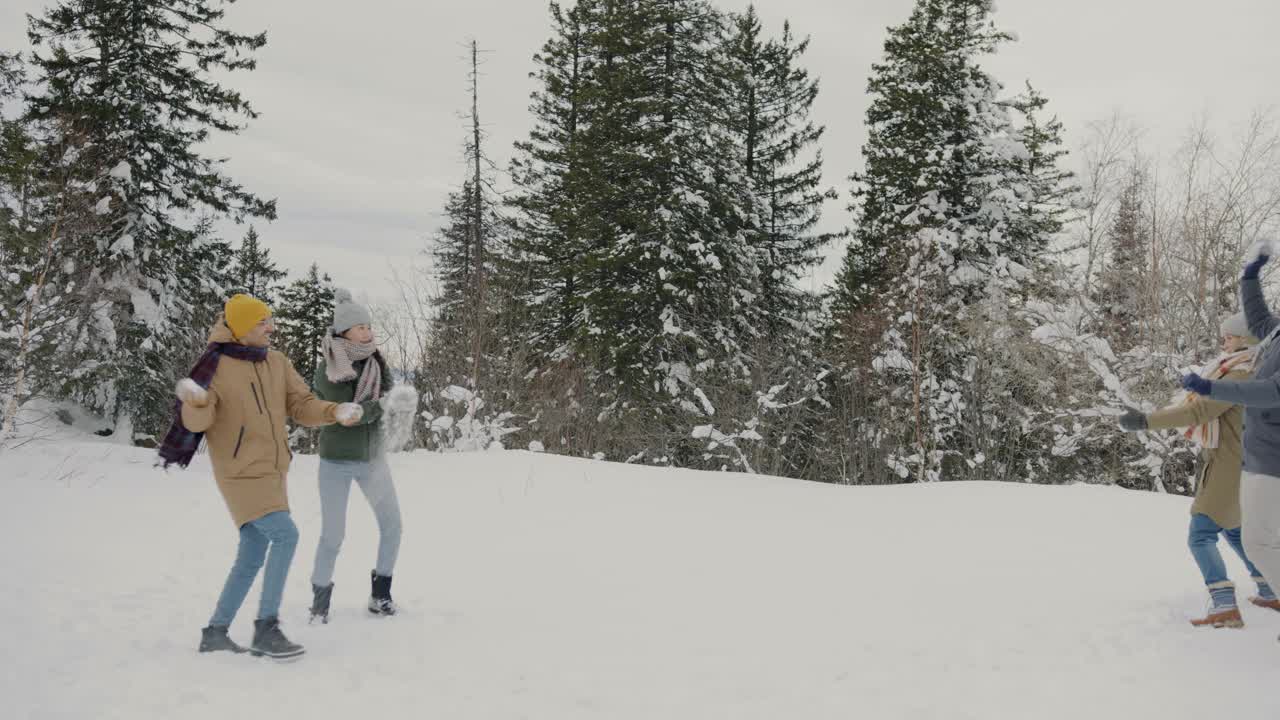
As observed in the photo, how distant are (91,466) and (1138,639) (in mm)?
12622

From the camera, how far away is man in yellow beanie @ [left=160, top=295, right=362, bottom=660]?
4.09 metres

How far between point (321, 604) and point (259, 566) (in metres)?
0.69

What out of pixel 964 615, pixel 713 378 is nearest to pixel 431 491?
pixel 964 615

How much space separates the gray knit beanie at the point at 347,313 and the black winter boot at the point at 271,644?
67.3 inches

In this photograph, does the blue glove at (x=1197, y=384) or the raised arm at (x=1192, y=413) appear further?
the raised arm at (x=1192, y=413)

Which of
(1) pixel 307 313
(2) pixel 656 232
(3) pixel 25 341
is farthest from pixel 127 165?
(1) pixel 307 313

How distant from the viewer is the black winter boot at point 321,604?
4762 mm

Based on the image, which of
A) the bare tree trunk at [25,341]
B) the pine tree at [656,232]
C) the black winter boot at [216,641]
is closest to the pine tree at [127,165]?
the bare tree trunk at [25,341]

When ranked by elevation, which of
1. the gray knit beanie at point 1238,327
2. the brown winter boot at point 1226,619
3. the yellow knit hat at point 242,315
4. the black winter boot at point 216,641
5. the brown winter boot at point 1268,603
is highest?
the gray knit beanie at point 1238,327

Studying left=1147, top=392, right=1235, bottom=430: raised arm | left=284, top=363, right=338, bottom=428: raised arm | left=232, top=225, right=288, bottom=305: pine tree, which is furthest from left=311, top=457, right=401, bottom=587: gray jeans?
left=232, top=225, right=288, bottom=305: pine tree

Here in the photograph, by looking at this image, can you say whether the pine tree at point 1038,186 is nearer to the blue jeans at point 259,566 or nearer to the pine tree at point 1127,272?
the pine tree at point 1127,272

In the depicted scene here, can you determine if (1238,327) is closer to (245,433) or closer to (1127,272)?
(245,433)

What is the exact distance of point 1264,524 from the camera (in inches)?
152

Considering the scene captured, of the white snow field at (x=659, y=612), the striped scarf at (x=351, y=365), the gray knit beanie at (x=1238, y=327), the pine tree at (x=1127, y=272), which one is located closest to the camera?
the white snow field at (x=659, y=612)
